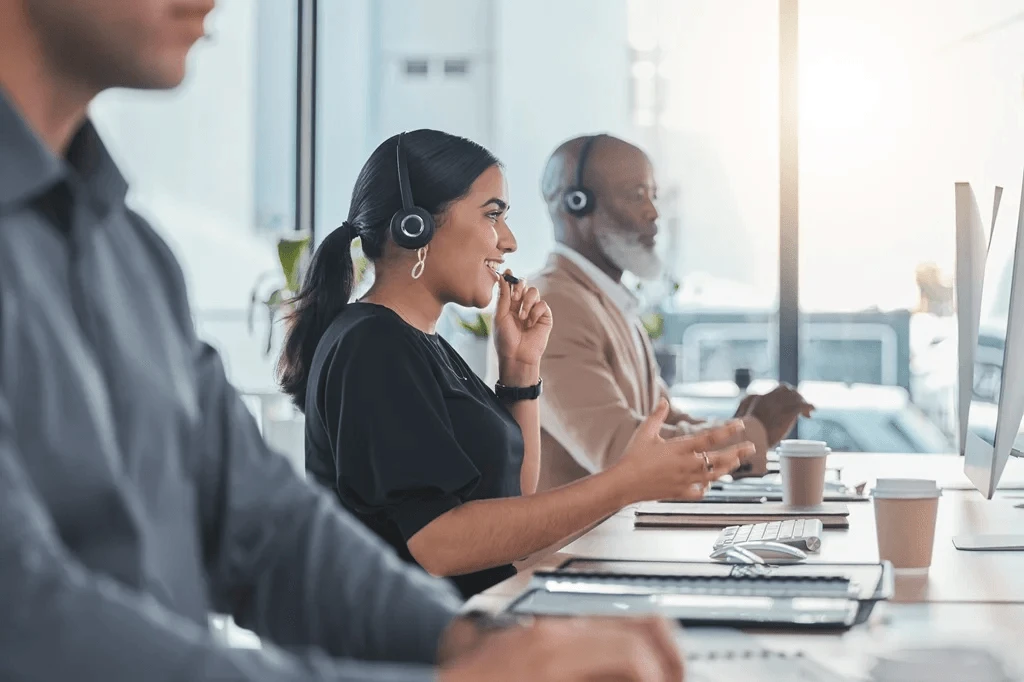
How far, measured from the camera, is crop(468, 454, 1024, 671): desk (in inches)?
44.4

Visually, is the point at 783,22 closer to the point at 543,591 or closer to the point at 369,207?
the point at 369,207

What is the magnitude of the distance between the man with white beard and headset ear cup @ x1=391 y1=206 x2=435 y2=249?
75 cm

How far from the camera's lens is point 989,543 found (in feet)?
5.39

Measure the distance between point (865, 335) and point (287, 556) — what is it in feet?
14.1

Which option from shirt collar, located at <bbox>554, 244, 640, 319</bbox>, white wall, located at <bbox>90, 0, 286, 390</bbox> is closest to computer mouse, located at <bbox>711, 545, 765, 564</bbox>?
shirt collar, located at <bbox>554, 244, 640, 319</bbox>

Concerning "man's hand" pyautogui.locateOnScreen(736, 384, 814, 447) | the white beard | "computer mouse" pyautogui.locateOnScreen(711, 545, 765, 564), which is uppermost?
the white beard

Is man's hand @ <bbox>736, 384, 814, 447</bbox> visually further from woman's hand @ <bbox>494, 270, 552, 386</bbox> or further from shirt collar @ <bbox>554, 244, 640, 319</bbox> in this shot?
woman's hand @ <bbox>494, 270, 552, 386</bbox>

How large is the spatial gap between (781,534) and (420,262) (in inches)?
28.1

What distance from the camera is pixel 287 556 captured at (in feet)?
2.93

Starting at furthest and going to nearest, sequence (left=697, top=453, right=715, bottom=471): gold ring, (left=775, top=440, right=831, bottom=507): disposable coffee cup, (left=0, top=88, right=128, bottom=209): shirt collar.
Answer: (left=775, top=440, right=831, bottom=507): disposable coffee cup < (left=697, top=453, right=715, bottom=471): gold ring < (left=0, top=88, right=128, bottom=209): shirt collar

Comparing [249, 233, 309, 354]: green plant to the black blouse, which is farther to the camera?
[249, 233, 309, 354]: green plant

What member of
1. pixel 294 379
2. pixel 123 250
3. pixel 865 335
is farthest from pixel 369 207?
pixel 865 335

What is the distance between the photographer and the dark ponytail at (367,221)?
1897 mm

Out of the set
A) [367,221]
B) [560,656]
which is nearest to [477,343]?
[367,221]
